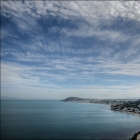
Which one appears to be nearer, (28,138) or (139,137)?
(139,137)

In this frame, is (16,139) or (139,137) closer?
(139,137)

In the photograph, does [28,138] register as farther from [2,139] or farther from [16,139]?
[2,139]

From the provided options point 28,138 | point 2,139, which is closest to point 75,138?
point 28,138

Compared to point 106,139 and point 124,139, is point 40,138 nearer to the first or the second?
point 106,139

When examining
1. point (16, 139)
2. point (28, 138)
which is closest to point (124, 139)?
point (28, 138)

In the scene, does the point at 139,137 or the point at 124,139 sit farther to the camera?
the point at 124,139

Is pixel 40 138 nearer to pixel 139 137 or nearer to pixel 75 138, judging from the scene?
pixel 75 138

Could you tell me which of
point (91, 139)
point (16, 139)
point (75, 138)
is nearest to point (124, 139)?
point (91, 139)
